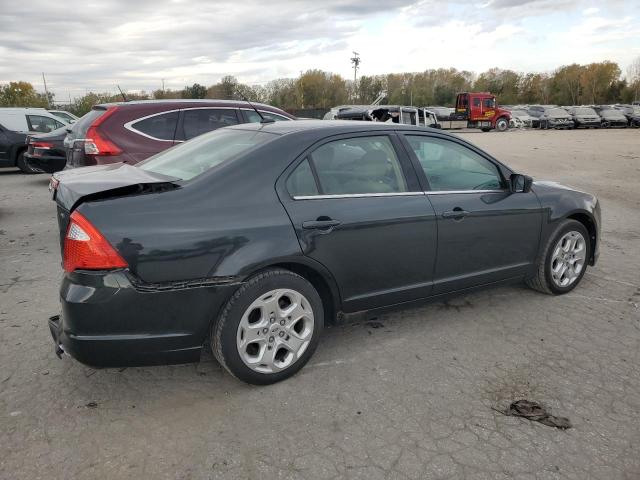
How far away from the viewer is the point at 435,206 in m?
3.63

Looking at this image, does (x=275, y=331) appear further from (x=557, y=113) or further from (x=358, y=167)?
(x=557, y=113)

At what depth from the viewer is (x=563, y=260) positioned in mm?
4590

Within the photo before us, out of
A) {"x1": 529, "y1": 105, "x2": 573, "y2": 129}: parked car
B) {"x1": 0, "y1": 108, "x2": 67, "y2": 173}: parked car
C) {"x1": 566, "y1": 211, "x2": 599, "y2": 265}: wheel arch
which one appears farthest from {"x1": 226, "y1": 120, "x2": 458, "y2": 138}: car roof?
{"x1": 529, "y1": 105, "x2": 573, "y2": 129}: parked car

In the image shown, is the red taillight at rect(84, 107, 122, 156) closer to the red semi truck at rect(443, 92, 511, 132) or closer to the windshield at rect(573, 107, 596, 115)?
the red semi truck at rect(443, 92, 511, 132)

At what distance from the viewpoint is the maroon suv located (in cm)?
669

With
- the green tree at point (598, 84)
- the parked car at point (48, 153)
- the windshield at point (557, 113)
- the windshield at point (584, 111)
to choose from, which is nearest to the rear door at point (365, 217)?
the parked car at point (48, 153)

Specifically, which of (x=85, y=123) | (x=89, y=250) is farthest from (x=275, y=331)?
(x=85, y=123)

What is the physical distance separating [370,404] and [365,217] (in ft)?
3.74

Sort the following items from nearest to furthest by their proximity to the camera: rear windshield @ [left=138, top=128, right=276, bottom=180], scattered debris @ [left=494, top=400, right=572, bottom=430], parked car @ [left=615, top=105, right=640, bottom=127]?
1. scattered debris @ [left=494, top=400, right=572, bottom=430]
2. rear windshield @ [left=138, top=128, right=276, bottom=180]
3. parked car @ [left=615, top=105, right=640, bottom=127]

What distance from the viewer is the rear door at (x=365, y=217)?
3162 mm

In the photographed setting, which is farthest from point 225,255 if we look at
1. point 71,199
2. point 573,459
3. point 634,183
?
point 634,183

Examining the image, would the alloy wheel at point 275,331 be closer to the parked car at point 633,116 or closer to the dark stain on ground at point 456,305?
the dark stain on ground at point 456,305

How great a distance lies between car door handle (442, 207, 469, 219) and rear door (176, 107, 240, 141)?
4478mm

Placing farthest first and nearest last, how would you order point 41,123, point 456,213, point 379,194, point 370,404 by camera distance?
point 41,123 → point 456,213 → point 379,194 → point 370,404
